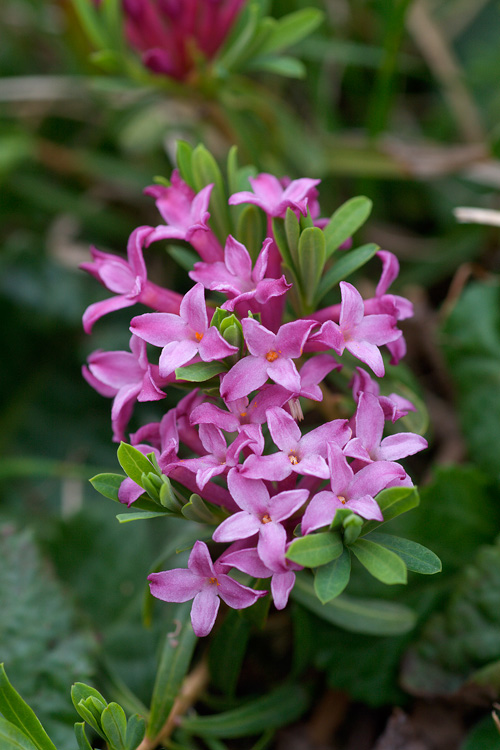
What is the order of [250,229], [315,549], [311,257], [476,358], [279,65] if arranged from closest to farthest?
[315,549], [311,257], [250,229], [279,65], [476,358]

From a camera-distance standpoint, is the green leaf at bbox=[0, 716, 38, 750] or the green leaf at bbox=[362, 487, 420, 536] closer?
the green leaf at bbox=[362, 487, 420, 536]

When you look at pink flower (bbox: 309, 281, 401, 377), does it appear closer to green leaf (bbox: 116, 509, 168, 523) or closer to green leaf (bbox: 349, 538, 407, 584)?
green leaf (bbox: 349, 538, 407, 584)

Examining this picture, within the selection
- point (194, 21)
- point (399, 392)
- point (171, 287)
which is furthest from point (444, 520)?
point (194, 21)

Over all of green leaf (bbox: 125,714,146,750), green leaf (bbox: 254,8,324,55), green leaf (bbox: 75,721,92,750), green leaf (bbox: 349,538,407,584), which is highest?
green leaf (bbox: 254,8,324,55)

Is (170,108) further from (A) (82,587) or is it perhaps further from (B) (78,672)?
(B) (78,672)

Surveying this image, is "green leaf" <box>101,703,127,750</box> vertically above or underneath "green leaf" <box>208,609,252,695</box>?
above

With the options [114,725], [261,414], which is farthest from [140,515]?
[114,725]

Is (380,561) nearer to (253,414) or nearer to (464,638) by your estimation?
(253,414)

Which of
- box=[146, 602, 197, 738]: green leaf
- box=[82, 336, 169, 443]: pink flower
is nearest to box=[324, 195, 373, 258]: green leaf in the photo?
box=[82, 336, 169, 443]: pink flower
